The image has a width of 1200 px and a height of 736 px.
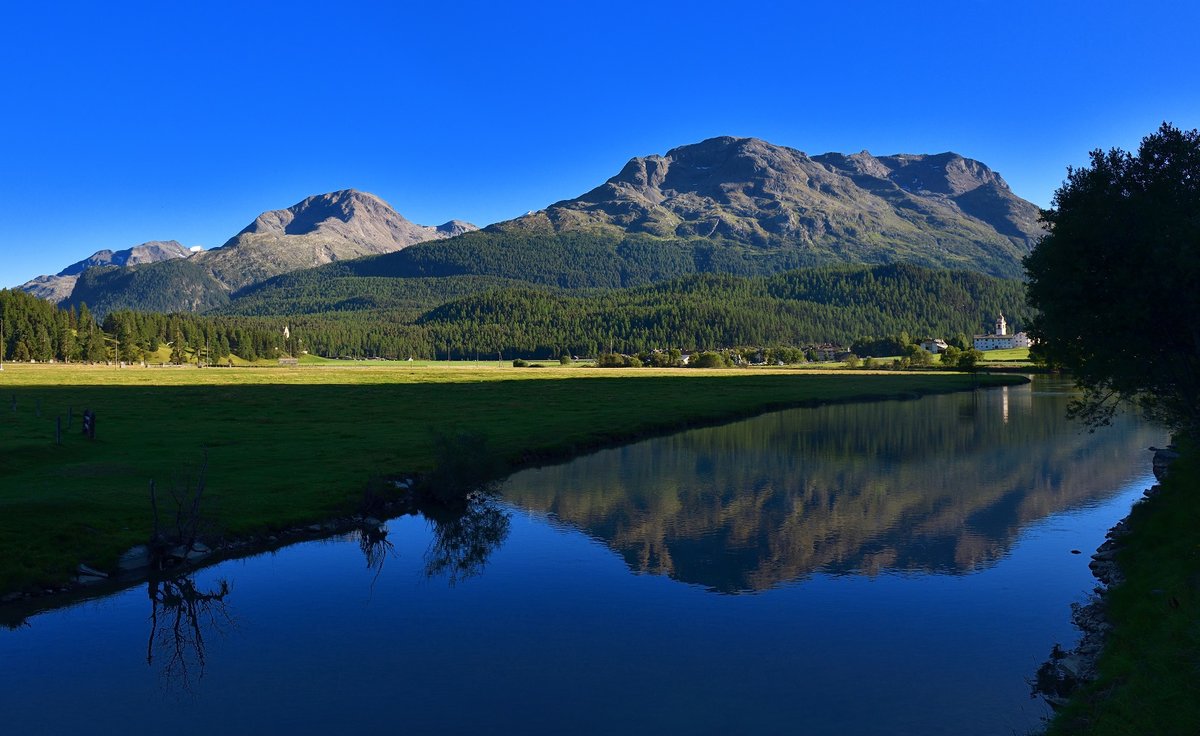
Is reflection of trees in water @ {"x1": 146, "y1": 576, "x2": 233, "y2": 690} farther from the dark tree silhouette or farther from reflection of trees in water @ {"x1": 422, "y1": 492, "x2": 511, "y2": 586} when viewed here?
the dark tree silhouette

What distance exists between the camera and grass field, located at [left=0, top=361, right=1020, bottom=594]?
32.9m

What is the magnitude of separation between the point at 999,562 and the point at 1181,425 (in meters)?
30.8

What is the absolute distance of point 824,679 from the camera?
2064 cm

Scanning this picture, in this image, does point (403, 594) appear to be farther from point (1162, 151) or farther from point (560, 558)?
point (1162, 151)

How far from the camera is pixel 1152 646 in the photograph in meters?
18.2

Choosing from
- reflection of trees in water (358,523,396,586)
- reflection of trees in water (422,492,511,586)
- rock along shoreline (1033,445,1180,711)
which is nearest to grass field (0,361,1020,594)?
reflection of trees in water (358,523,396,586)

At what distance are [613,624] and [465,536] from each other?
46.7 feet

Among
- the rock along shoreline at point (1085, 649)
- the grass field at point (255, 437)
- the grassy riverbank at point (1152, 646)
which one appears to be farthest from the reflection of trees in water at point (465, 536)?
the grassy riverbank at point (1152, 646)

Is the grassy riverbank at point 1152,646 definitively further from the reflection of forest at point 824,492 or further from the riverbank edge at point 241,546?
the riverbank edge at point 241,546

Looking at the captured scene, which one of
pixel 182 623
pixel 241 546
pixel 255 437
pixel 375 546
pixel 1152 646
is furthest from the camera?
pixel 255 437

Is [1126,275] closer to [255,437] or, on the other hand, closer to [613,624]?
[613,624]

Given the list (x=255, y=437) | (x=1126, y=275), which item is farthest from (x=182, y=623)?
(x=1126, y=275)

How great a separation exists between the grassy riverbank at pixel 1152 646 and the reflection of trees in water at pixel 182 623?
69.0 feet

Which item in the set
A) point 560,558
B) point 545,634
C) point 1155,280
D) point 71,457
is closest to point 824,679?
point 545,634
